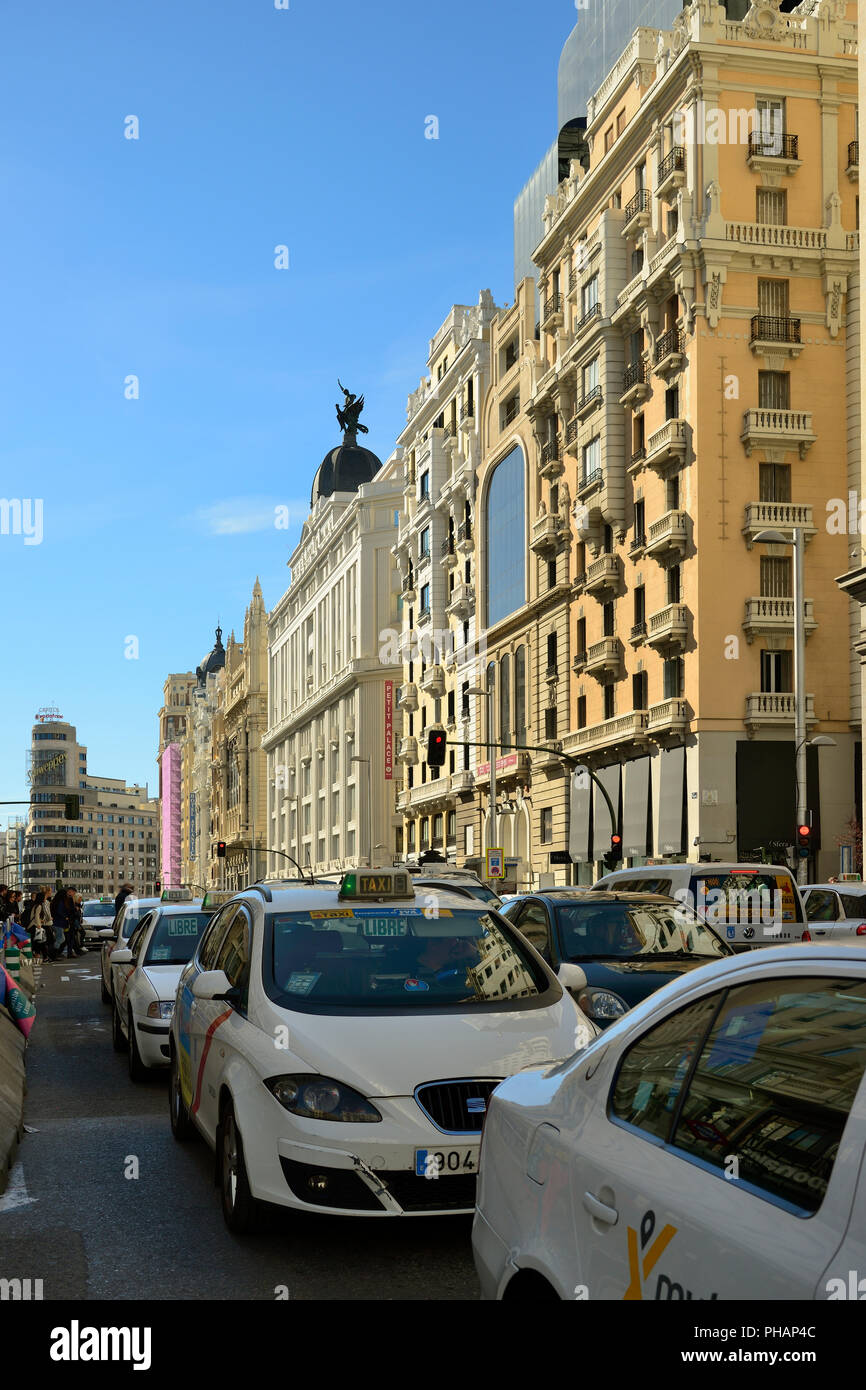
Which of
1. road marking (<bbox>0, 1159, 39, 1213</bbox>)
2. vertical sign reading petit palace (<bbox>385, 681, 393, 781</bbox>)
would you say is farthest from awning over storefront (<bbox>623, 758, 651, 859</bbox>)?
vertical sign reading petit palace (<bbox>385, 681, 393, 781</bbox>)

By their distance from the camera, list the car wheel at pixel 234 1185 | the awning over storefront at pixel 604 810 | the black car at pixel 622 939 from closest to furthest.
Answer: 1. the car wheel at pixel 234 1185
2. the black car at pixel 622 939
3. the awning over storefront at pixel 604 810

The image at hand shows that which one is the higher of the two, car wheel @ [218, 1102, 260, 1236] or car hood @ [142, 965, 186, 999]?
car hood @ [142, 965, 186, 999]

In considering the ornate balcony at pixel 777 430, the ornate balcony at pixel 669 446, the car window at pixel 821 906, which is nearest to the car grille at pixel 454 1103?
the car window at pixel 821 906

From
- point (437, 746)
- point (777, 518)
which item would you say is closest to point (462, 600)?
point (777, 518)

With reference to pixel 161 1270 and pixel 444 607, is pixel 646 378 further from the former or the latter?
pixel 161 1270

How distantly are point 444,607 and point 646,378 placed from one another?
89.8 ft

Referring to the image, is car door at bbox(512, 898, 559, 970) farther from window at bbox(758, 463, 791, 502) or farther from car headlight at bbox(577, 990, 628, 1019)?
window at bbox(758, 463, 791, 502)

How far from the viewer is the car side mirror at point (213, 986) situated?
24.8ft

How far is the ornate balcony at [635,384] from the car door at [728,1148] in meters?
43.9

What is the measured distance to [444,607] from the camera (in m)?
72.4

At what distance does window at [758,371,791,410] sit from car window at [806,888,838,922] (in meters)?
25.1

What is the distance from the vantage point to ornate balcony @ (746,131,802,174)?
43531mm

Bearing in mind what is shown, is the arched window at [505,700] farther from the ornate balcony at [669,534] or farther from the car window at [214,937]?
the car window at [214,937]
